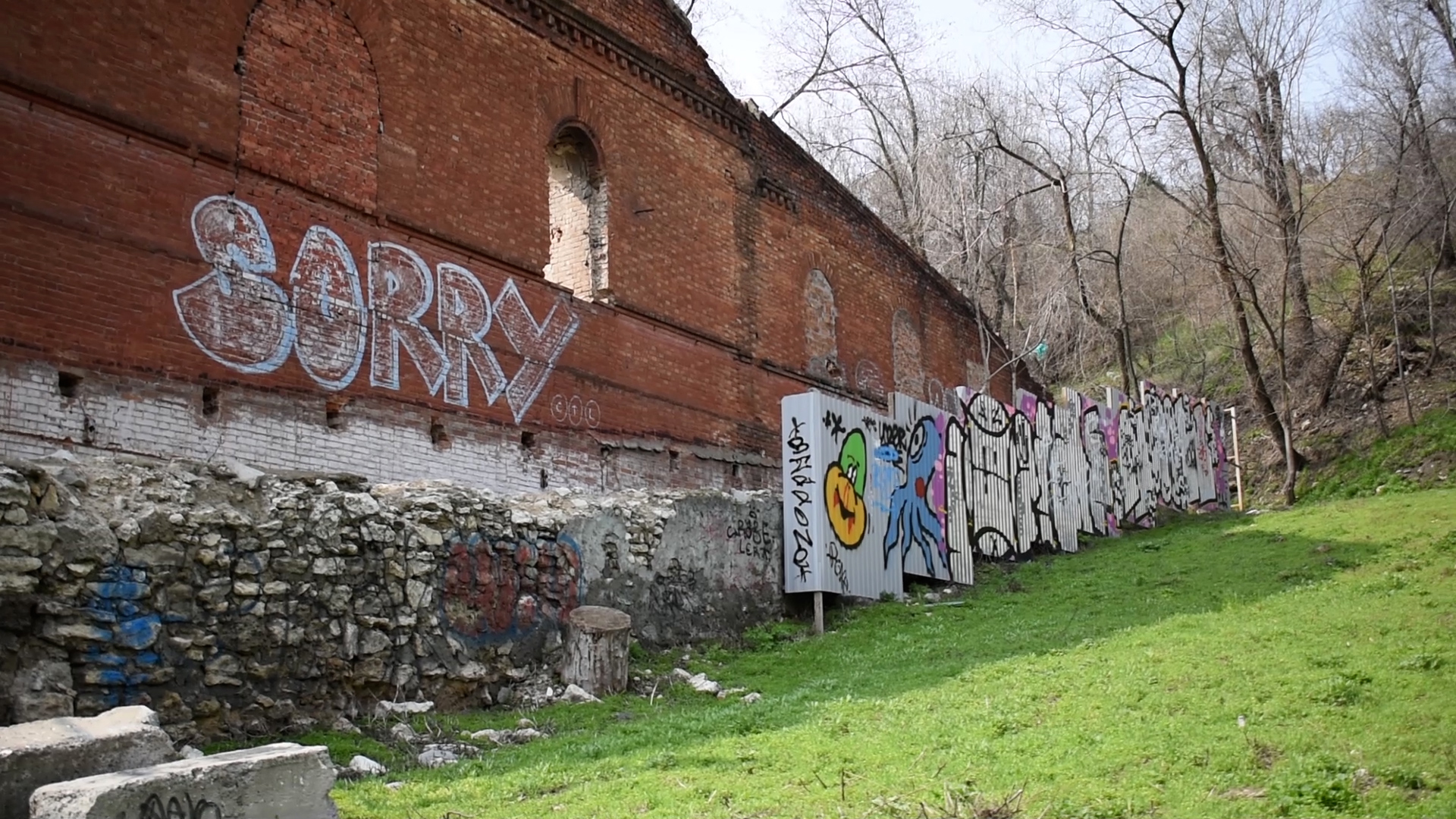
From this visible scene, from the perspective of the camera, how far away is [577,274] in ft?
48.2

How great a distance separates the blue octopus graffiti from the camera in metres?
13.1

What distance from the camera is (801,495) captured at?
1303 cm

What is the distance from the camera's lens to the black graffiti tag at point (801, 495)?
12912mm

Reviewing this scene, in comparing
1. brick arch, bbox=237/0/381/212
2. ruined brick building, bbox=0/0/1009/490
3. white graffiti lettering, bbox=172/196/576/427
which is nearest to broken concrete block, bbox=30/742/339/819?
ruined brick building, bbox=0/0/1009/490

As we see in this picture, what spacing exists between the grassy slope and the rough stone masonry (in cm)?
68

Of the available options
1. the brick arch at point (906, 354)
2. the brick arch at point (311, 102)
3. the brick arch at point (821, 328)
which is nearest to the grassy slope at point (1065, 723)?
the brick arch at point (311, 102)

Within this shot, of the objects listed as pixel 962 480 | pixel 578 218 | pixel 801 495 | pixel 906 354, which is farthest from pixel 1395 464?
pixel 578 218

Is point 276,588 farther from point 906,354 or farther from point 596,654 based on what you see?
point 906,354

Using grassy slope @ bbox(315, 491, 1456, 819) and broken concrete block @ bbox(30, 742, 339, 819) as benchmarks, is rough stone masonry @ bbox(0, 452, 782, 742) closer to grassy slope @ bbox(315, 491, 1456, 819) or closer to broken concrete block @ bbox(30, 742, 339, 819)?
grassy slope @ bbox(315, 491, 1456, 819)

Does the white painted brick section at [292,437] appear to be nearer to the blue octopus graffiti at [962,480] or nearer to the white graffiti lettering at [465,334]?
the white graffiti lettering at [465,334]

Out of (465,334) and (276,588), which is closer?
(276,588)

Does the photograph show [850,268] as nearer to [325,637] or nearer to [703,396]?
[703,396]

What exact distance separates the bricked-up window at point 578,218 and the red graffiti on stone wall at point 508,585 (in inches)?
194

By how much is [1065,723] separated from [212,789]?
15.8 feet
